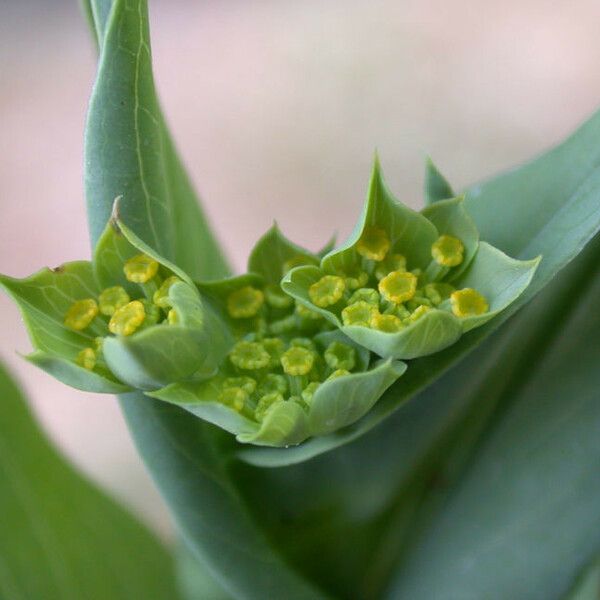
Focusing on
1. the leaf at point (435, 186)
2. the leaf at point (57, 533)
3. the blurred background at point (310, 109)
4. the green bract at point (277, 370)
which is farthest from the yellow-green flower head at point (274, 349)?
the blurred background at point (310, 109)

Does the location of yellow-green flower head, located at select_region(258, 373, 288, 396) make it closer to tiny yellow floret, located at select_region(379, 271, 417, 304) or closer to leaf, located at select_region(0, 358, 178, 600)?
tiny yellow floret, located at select_region(379, 271, 417, 304)

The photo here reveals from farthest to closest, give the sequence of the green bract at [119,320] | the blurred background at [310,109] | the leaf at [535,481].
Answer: the blurred background at [310,109]
the leaf at [535,481]
the green bract at [119,320]

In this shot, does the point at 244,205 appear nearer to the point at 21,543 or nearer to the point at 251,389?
the point at 21,543

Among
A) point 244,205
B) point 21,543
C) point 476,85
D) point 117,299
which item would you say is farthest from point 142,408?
point 476,85

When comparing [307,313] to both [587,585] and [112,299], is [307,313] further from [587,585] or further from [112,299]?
[587,585]

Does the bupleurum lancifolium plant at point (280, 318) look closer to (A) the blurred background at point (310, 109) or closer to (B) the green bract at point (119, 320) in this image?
(B) the green bract at point (119, 320)

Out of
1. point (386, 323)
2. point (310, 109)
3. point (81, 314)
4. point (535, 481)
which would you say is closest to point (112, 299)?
point (81, 314)
